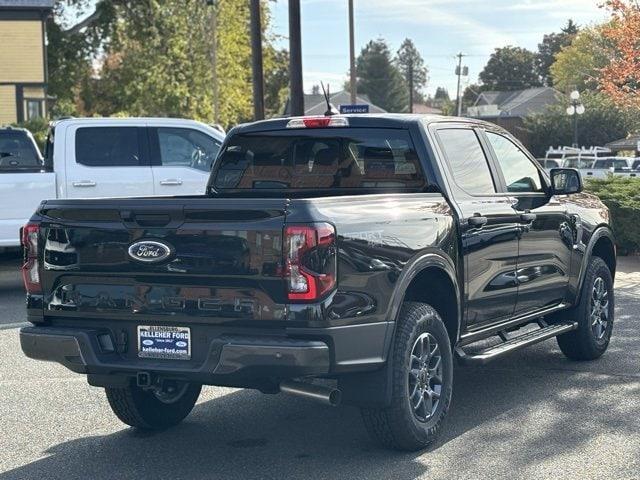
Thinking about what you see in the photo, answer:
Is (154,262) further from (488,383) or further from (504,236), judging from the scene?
(488,383)

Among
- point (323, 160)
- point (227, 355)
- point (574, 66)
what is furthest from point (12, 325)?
point (574, 66)

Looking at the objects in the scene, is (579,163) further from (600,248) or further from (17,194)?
(600,248)

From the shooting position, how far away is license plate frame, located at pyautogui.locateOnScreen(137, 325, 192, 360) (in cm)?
554

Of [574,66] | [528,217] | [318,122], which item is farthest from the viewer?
[574,66]

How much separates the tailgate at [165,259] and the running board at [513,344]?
1766 mm

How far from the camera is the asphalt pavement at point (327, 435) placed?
5.84 metres

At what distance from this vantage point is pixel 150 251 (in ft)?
18.3

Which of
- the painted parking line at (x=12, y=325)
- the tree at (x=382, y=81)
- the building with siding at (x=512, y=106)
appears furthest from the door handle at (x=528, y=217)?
the tree at (x=382, y=81)

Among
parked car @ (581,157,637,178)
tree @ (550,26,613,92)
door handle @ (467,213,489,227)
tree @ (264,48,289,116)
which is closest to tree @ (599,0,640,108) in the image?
door handle @ (467,213,489,227)

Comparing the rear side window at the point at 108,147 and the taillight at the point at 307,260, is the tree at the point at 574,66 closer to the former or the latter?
the rear side window at the point at 108,147

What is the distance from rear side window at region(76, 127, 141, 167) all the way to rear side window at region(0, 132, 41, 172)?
88cm

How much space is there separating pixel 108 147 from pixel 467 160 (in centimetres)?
807

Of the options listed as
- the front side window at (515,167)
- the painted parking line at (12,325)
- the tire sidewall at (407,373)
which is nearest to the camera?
the tire sidewall at (407,373)

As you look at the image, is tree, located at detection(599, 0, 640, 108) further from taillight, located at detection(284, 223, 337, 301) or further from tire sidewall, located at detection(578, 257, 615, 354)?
taillight, located at detection(284, 223, 337, 301)
